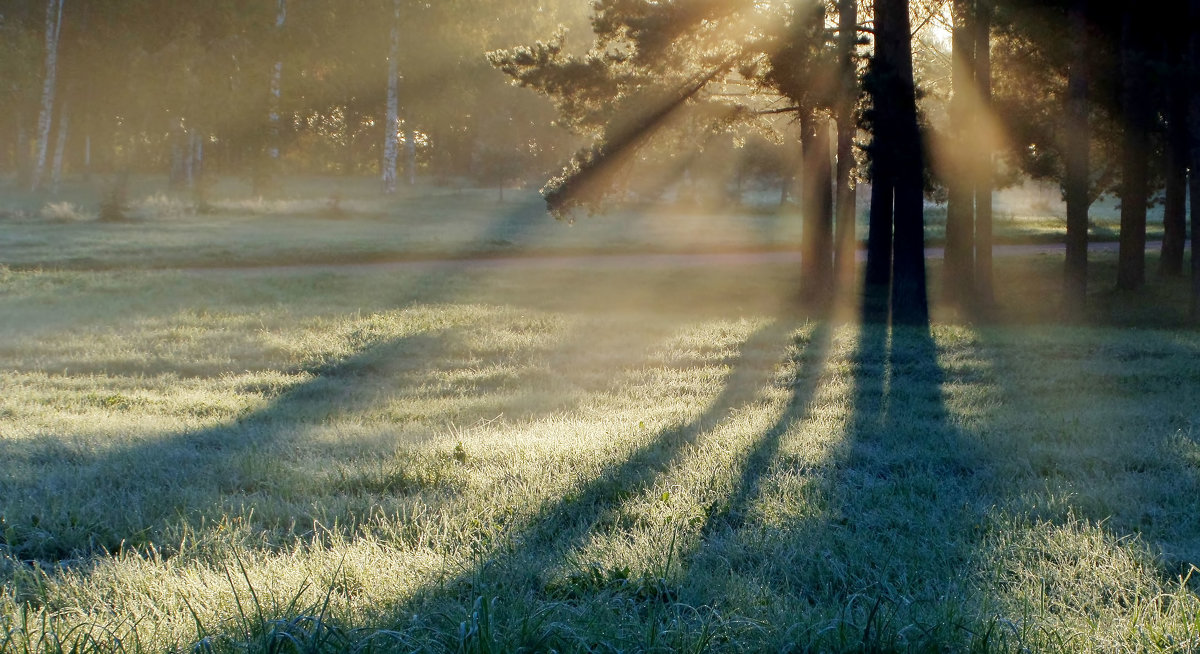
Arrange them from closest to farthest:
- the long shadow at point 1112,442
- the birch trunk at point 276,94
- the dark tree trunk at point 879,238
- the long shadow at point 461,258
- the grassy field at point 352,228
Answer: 1. the long shadow at point 1112,442
2. the dark tree trunk at point 879,238
3. the long shadow at point 461,258
4. the grassy field at point 352,228
5. the birch trunk at point 276,94

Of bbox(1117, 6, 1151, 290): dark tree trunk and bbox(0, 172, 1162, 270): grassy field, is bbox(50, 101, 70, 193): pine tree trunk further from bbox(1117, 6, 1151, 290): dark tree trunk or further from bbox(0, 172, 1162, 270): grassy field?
bbox(1117, 6, 1151, 290): dark tree trunk

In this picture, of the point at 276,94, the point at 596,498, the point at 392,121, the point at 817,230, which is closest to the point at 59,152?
the point at 276,94

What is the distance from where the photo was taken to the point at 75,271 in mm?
20375

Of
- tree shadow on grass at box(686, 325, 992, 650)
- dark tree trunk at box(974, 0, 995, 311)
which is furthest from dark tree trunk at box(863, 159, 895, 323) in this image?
tree shadow on grass at box(686, 325, 992, 650)

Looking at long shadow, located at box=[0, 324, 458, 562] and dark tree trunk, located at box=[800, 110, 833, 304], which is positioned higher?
dark tree trunk, located at box=[800, 110, 833, 304]

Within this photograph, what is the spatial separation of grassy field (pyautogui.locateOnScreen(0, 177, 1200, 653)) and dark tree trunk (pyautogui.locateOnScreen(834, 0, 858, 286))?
18.1ft

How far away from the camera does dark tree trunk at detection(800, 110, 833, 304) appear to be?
1875 cm

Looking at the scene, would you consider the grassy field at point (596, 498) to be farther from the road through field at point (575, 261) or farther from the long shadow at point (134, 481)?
the road through field at point (575, 261)

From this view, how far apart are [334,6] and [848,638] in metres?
52.1

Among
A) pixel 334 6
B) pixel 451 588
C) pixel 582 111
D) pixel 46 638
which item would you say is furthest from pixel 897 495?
pixel 334 6

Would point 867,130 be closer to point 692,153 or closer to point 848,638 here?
point 692,153

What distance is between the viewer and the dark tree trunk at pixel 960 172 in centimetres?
1744

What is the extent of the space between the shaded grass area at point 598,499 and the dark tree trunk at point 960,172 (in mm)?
6911

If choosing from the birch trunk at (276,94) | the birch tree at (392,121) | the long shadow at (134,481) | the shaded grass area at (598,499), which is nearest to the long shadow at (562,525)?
the shaded grass area at (598,499)
